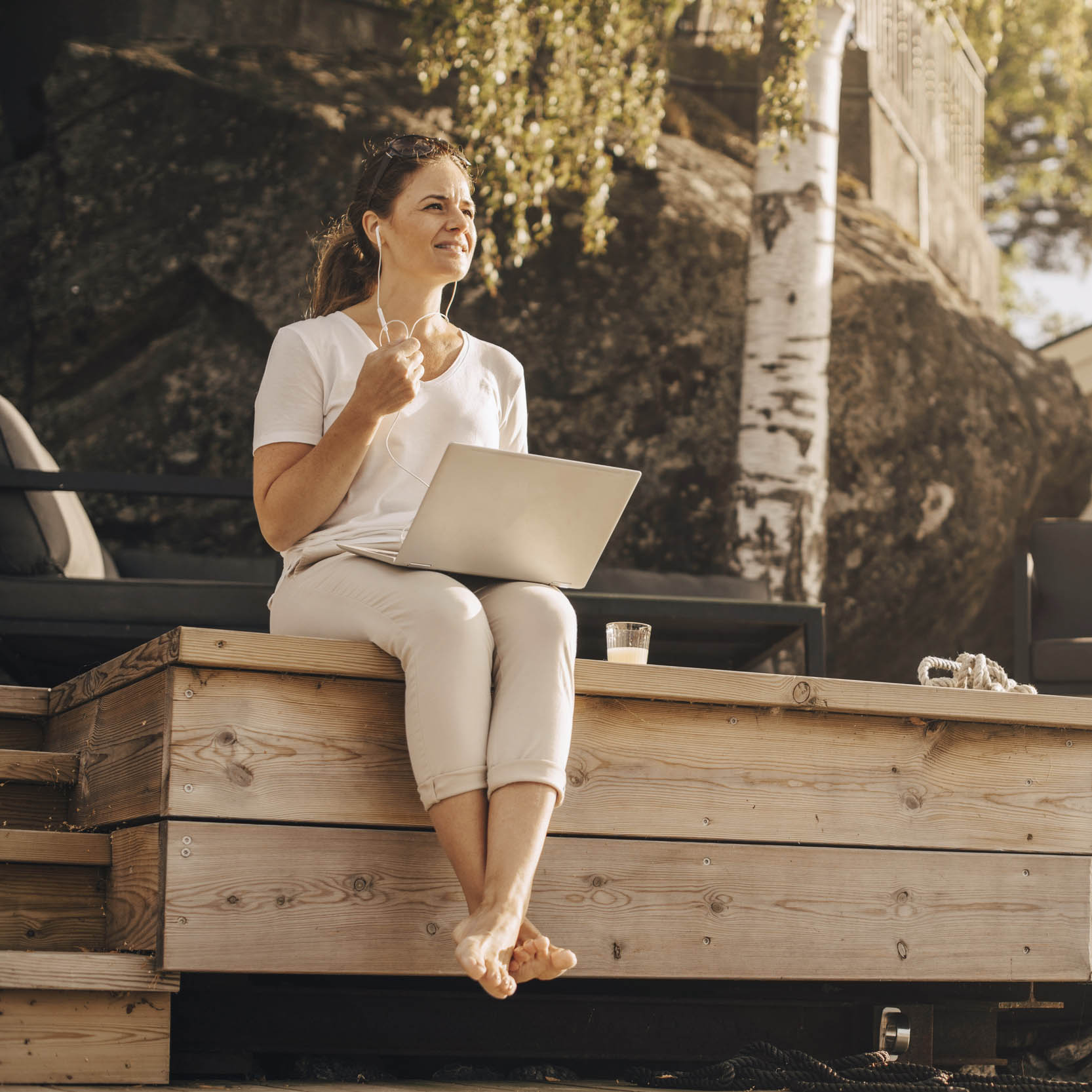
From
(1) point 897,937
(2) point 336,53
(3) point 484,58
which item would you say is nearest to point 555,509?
(1) point 897,937

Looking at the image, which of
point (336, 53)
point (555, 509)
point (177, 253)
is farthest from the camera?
point (336, 53)

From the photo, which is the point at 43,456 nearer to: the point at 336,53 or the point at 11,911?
the point at 11,911

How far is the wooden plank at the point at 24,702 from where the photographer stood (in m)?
2.37

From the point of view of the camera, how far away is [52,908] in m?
2.07

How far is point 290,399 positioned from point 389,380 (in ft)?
0.78

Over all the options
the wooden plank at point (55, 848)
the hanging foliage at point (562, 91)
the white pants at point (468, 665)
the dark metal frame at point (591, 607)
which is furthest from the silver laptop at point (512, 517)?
the hanging foliage at point (562, 91)

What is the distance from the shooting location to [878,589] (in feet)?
16.9

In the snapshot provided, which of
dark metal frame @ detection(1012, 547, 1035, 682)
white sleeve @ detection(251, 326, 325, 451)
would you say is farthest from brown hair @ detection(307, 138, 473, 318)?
dark metal frame @ detection(1012, 547, 1035, 682)

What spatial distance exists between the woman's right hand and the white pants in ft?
0.83

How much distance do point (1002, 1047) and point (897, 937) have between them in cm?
59

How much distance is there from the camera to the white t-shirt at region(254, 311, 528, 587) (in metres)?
2.16

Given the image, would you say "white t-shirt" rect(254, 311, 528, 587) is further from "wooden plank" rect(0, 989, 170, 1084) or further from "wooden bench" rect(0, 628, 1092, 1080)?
"wooden plank" rect(0, 989, 170, 1084)

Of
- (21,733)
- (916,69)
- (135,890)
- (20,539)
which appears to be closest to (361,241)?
(21,733)

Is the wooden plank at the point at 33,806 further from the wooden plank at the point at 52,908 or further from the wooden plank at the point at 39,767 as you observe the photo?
the wooden plank at the point at 52,908
